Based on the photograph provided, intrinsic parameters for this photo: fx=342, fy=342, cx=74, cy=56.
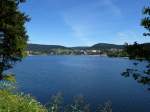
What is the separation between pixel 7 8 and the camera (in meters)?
24.8

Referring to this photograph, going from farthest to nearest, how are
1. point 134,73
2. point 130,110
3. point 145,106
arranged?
point 145,106 → point 130,110 → point 134,73

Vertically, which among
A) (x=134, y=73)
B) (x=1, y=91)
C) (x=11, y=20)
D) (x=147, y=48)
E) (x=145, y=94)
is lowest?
(x=145, y=94)

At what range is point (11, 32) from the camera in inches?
971

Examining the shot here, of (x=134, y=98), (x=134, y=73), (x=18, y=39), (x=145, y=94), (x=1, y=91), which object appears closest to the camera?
(x=134, y=73)

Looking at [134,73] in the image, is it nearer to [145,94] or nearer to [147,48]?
[147,48]

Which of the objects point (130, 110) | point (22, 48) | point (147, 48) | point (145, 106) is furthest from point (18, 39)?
point (145, 106)

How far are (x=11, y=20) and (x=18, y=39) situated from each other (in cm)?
160

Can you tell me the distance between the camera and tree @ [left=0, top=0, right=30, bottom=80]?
24.8 meters

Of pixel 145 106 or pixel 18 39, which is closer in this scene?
pixel 18 39

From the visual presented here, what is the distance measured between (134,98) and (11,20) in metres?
34.3

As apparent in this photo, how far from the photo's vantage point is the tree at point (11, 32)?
24750 millimetres

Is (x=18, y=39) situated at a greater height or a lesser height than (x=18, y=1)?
lesser

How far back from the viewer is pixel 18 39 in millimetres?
24688

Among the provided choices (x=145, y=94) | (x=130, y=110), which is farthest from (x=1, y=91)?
(x=145, y=94)
